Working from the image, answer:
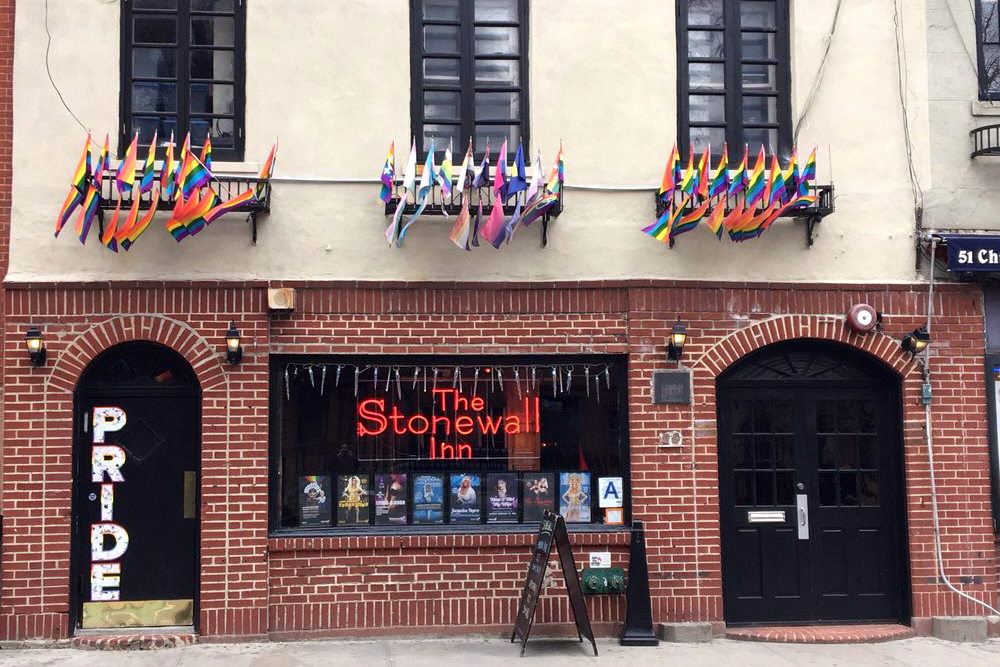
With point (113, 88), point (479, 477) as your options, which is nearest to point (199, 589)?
point (479, 477)

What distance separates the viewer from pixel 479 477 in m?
9.17

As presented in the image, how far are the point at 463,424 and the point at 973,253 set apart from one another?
15.9 ft

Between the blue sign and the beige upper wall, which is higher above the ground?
the beige upper wall

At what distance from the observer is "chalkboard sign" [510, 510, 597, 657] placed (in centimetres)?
820

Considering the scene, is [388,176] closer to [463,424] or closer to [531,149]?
[531,149]

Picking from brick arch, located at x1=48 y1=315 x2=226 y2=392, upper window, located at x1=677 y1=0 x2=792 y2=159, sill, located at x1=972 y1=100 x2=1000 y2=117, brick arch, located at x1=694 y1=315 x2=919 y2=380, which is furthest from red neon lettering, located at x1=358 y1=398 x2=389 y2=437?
sill, located at x1=972 y1=100 x2=1000 y2=117

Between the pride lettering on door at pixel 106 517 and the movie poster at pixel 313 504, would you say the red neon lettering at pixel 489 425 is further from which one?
the pride lettering on door at pixel 106 517

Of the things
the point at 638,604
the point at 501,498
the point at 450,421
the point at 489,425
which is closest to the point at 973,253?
the point at 638,604

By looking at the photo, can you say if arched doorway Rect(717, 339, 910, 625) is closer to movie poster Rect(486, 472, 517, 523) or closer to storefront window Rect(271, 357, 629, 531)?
storefront window Rect(271, 357, 629, 531)

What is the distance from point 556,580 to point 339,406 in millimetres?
2491

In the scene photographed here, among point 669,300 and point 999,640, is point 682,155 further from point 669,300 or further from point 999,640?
point 999,640

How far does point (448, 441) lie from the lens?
9.17 meters

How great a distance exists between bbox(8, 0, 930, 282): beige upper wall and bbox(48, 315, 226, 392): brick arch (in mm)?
425

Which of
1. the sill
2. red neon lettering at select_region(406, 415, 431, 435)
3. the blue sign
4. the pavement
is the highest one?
the sill
